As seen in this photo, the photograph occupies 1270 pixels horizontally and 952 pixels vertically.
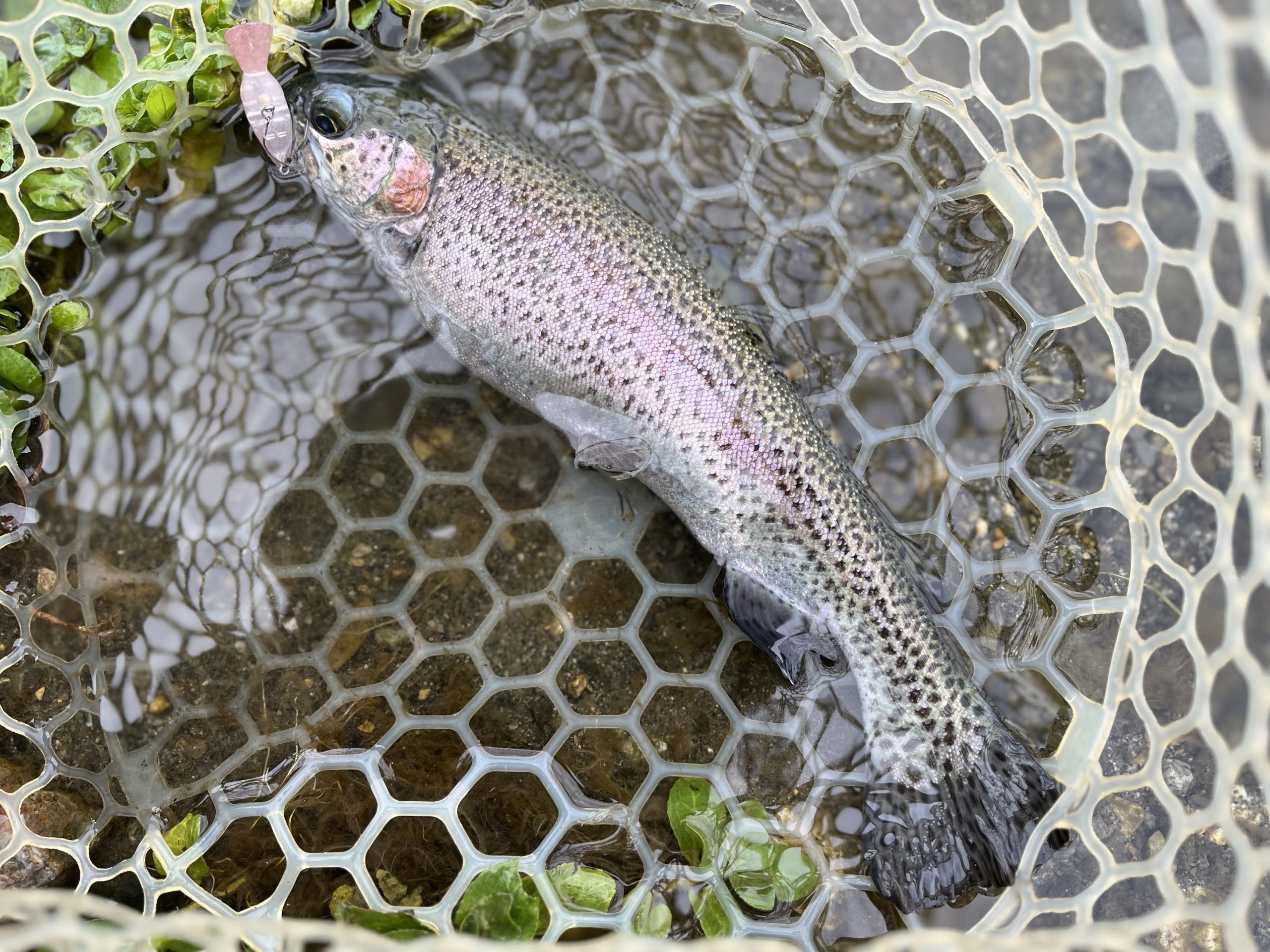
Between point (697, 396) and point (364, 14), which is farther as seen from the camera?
point (364, 14)

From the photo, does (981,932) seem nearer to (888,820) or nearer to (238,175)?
(888,820)

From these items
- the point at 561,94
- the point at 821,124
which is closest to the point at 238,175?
the point at 561,94

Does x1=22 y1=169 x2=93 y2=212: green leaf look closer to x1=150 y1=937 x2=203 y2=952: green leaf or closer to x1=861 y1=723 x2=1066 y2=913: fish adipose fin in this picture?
x1=150 y1=937 x2=203 y2=952: green leaf

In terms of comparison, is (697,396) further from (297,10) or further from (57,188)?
(57,188)

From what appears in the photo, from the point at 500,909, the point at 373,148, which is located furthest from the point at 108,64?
the point at 500,909

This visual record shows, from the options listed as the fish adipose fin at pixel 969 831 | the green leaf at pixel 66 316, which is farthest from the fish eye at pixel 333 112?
the fish adipose fin at pixel 969 831

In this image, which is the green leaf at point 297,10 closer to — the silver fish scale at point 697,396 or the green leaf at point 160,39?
the green leaf at point 160,39
